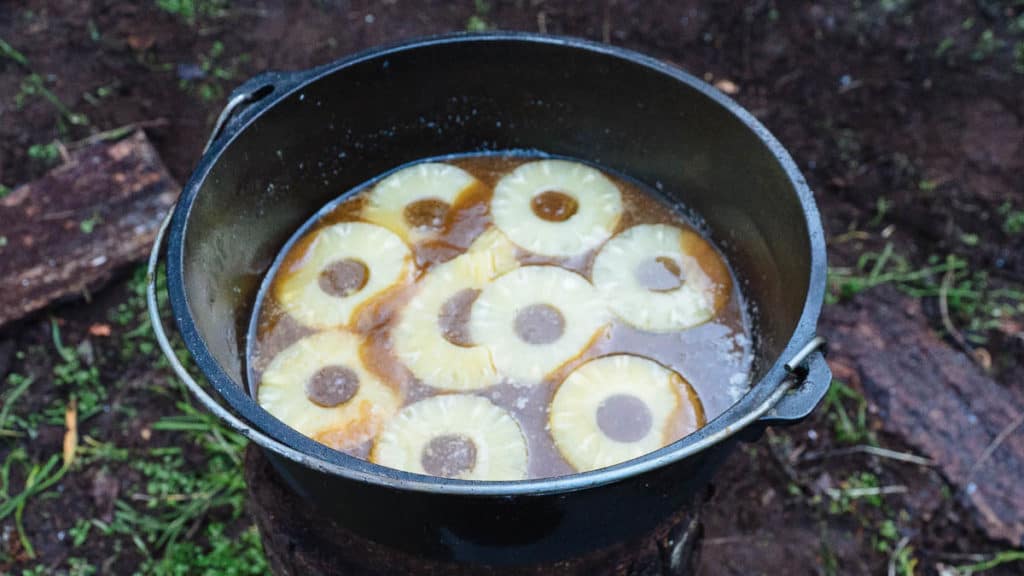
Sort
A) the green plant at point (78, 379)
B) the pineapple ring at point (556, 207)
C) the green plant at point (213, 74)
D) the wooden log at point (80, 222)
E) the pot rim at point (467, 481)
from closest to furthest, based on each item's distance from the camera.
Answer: the pot rim at point (467, 481), the pineapple ring at point (556, 207), the green plant at point (78, 379), the wooden log at point (80, 222), the green plant at point (213, 74)

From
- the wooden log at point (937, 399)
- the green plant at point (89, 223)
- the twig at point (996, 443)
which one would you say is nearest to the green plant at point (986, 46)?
the wooden log at point (937, 399)

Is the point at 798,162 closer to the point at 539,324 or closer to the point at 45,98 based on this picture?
the point at 539,324

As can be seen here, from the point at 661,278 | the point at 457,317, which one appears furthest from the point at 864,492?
the point at 457,317

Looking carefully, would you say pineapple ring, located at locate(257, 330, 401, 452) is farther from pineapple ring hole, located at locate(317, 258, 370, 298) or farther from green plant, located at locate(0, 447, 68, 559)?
green plant, located at locate(0, 447, 68, 559)

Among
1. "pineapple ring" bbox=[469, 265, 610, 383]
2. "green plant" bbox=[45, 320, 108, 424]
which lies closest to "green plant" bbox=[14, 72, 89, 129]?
"green plant" bbox=[45, 320, 108, 424]

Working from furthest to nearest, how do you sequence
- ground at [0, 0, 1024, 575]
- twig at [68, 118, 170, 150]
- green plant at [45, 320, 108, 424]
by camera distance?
twig at [68, 118, 170, 150], green plant at [45, 320, 108, 424], ground at [0, 0, 1024, 575]

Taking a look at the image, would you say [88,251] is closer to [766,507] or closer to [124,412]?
[124,412]

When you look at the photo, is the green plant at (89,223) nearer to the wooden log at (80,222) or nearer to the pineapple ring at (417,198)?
the wooden log at (80,222)
